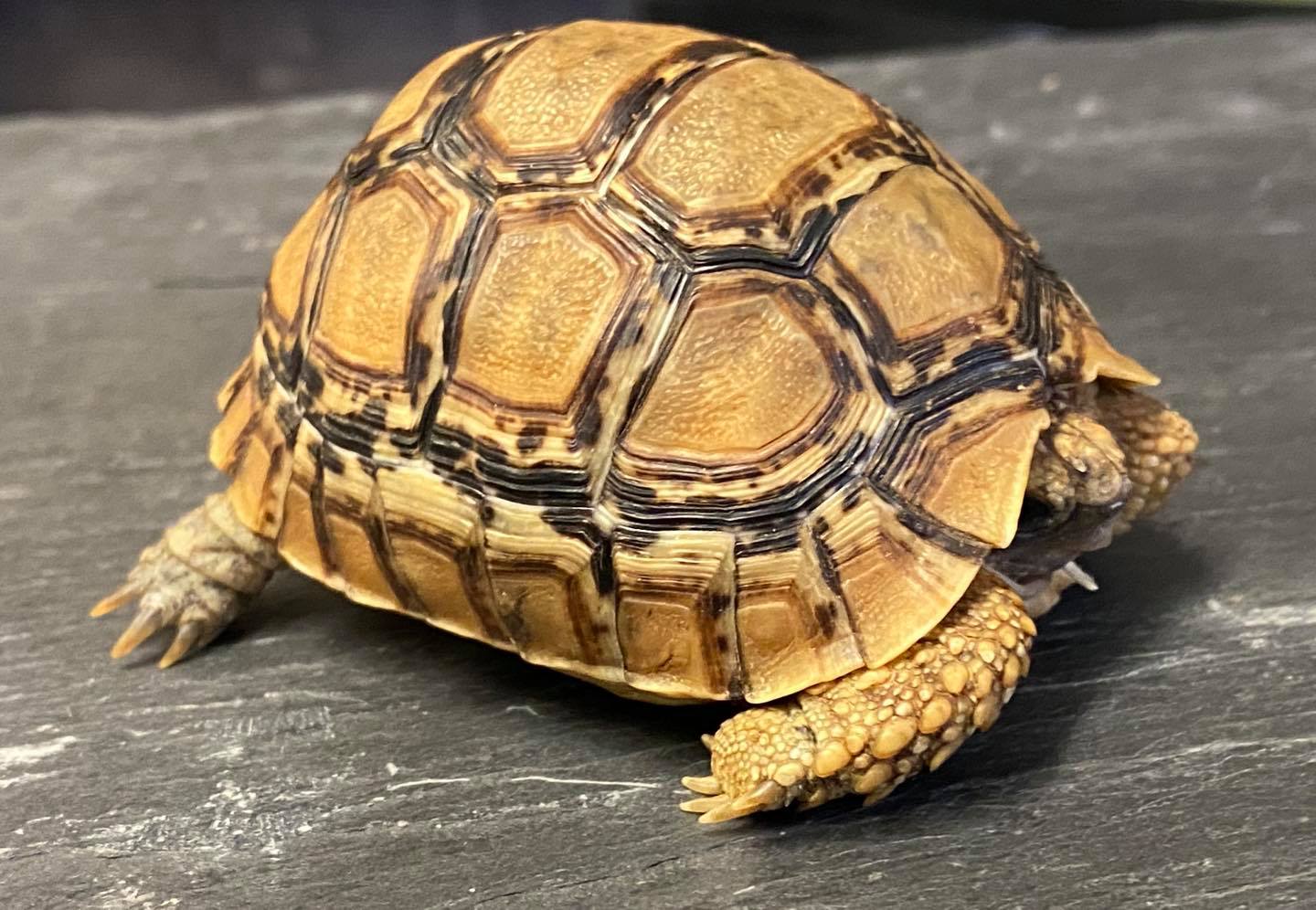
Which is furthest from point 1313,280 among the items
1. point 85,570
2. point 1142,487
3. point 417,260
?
point 85,570

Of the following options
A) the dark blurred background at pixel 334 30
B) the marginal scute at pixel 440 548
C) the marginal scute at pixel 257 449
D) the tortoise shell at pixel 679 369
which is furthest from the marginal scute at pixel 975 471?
the dark blurred background at pixel 334 30

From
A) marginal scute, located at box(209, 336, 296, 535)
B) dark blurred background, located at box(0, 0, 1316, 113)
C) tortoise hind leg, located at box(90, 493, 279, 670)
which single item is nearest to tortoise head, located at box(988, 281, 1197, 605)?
marginal scute, located at box(209, 336, 296, 535)

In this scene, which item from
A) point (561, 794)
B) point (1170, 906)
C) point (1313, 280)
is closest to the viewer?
point (1170, 906)

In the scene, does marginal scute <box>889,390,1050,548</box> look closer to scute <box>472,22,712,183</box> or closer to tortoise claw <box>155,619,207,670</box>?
scute <box>472,22,712,183</box>

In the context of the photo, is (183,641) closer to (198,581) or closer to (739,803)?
(198,581)

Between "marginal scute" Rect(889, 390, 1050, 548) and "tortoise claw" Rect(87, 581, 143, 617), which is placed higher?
"marginal scute" Rect(889, 390, 1050, 548)

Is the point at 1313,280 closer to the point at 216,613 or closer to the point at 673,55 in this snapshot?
the point at 673,55

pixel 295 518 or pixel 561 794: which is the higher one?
pixel 295 518
